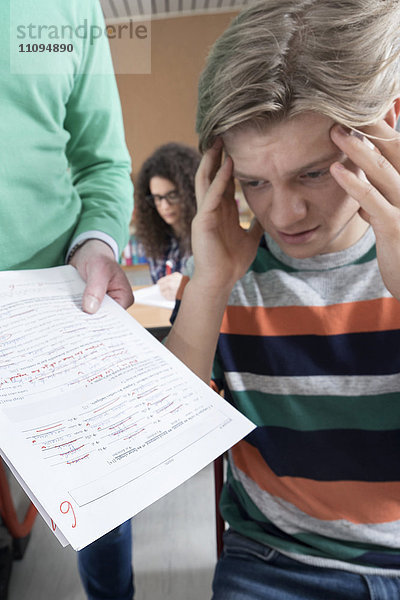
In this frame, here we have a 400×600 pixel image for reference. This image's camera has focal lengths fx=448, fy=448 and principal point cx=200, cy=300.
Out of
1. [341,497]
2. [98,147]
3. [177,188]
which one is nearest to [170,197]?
[177,188]

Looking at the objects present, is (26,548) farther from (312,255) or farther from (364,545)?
(312,255)

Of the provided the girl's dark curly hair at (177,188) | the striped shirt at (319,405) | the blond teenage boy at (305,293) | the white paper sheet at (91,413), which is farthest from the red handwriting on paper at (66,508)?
the girl's dark curly hair at (177,188)

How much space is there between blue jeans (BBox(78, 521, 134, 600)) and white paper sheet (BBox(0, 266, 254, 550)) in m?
0.65

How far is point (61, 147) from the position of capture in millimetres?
783

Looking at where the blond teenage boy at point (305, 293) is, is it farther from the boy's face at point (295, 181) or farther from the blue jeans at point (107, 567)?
the blue jeans at point (107, 567)

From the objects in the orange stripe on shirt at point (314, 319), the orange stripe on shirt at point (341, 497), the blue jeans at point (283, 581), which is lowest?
the blue jeans at point (283, 581)

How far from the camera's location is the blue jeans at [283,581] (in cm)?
73

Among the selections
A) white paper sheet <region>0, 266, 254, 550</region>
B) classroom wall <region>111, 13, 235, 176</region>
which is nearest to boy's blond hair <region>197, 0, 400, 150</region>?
white paper sheet <region>0, 266, 254, 550</region>

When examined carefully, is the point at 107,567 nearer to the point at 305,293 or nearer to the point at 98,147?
the point at 305,293

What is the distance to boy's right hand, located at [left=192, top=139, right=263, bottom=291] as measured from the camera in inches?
31.5

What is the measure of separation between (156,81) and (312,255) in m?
3.14

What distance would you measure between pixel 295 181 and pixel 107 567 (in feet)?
3.25

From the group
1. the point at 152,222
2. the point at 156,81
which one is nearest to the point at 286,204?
the point at 152,222

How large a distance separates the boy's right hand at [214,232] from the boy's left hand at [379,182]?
0.67 feet
